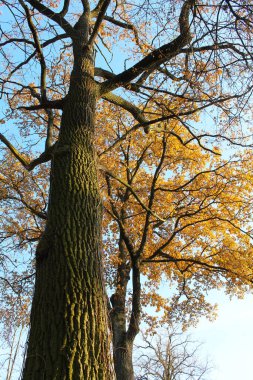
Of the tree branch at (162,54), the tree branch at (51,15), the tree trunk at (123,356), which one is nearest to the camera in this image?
the tree branch at (162,54)

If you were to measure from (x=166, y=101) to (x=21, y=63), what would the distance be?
3.08m

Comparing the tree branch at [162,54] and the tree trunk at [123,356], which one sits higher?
the tree branch at [162,54]

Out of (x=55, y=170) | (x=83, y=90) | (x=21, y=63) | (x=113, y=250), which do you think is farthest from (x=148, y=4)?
(x=113, y=250)

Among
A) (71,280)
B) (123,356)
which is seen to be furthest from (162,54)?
(123,356)

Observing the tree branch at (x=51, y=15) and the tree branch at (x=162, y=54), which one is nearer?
the tree branch at (x=162, y=54)

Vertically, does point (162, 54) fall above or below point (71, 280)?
above

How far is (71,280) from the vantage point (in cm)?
305

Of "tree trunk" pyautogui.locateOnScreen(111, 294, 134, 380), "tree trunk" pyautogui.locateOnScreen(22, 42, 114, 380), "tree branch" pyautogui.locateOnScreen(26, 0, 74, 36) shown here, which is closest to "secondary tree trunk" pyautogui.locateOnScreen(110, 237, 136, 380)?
"tree trunk" pyautogui.locateOnScreen(111, 294, 134, 380)

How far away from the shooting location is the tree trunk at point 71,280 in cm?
262

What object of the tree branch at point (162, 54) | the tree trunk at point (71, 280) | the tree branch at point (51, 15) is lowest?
the tree trunk at point (71, 280)

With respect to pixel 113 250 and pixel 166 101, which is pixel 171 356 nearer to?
pixel 113 250

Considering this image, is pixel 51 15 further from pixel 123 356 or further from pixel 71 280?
pixel 123 356

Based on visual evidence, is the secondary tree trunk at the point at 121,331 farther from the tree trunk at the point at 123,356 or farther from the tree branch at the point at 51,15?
the tree branch at the point at 51,15

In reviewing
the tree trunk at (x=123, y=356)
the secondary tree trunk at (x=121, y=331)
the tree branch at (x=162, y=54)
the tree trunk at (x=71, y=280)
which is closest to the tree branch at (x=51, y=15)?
the tree branch at (x=162, y=54)
